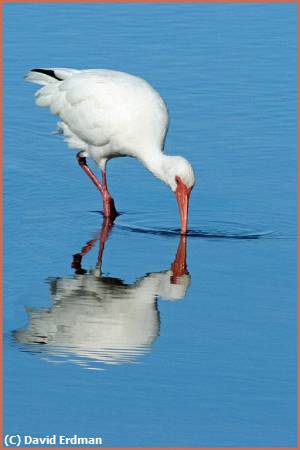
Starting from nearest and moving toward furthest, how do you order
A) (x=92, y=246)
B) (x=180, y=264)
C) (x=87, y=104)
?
1. (x=180, y=264)
2. (x=92, y=246)
3. (x=87, y=104)

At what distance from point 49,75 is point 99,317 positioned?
185 inches

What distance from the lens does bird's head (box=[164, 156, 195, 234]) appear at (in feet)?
44.6

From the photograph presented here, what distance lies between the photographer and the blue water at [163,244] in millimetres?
9781

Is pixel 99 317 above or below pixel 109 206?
below

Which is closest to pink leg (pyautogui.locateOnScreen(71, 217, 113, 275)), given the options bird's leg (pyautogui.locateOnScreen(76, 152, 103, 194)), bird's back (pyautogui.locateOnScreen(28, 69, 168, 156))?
bird's leg (pyautogui.locateOnScreen(76, 152, 103, 194))

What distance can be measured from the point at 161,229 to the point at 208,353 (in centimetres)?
328

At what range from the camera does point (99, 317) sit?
11.3 metres

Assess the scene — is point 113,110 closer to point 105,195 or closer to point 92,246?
point 105,195

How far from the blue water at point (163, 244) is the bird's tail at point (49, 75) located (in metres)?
0.86

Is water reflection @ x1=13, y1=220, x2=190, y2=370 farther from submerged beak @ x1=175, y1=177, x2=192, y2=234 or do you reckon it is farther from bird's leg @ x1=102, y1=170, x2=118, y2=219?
bird's leg @ x1=102, y1=170, x2=118, y2=219

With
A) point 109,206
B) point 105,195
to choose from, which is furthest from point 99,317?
point 105,195

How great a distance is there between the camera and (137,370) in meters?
10.2

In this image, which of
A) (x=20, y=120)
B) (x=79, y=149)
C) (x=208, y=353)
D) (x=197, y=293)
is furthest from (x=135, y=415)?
(x=20, y=120)

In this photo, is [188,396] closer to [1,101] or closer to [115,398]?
[115,398]
